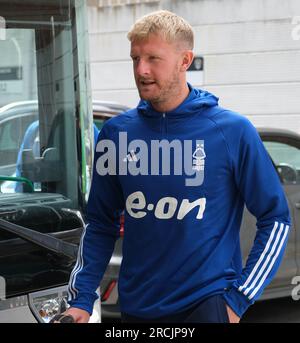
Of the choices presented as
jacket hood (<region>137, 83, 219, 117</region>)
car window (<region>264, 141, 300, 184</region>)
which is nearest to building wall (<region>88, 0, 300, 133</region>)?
car window (<region>264, 141, 300, 184</region>)

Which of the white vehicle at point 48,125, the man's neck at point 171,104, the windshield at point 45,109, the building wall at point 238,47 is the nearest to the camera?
the man's neck at point 171,104

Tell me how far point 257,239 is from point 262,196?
0.14 m

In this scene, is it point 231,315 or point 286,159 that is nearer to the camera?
point 231,315

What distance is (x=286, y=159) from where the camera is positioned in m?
6.63

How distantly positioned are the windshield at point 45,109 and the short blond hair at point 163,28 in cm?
108

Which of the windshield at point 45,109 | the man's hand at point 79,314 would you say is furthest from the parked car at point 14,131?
the man's hand at point 79,314

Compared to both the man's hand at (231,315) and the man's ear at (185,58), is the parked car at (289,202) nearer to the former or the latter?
the man's hand at (231,315)

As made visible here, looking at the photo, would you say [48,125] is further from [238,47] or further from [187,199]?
[238,47]

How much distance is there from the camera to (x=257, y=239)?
2.41 metres

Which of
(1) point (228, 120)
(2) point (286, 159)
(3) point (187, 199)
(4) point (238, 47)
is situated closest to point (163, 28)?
(1) point (228, 120)

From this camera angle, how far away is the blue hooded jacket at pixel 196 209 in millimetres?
2393

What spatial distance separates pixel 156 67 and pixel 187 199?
423 millimetres

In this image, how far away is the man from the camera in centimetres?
239

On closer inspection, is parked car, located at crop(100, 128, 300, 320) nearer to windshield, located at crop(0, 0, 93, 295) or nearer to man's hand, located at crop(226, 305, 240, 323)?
windshield, located at crop(0, 0, 93, 295)
